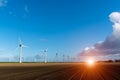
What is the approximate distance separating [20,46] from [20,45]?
3.63 ft

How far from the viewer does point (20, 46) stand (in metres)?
157

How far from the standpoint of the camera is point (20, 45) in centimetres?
15800
